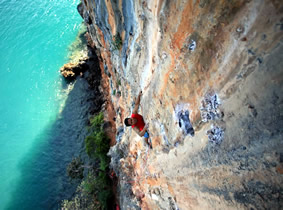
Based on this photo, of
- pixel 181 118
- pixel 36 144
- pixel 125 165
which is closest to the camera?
pixel 181 118

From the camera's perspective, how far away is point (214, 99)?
6.98 ft

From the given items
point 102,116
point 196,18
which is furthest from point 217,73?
point 102,116

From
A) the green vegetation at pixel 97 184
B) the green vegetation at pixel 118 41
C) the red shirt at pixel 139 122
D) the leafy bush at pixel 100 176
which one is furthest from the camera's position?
the green vegetation at pixel 97 184

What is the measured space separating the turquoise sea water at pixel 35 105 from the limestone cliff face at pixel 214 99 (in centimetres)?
1104

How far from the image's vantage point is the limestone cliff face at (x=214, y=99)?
1523 mm

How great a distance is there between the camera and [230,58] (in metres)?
1.84

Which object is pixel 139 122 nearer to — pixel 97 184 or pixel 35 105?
pixel 97 184

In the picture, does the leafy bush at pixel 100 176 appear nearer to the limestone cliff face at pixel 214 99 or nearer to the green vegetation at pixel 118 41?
the limestone cliff face at pixel 214 99

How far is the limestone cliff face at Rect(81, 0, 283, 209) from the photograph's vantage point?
1.52 m

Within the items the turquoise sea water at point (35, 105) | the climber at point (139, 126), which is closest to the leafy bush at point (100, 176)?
the turquoise sea water at point (35, 105)

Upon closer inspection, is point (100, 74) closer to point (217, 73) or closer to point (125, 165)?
point (125, 165)

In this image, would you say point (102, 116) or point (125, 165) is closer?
point (125, 165)

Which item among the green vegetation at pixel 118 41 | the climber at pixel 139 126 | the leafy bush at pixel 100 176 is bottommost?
the climber at pixel 139 126

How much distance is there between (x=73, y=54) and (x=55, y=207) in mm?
13263
